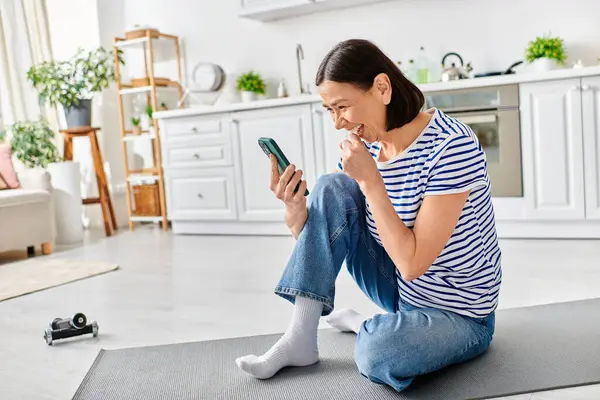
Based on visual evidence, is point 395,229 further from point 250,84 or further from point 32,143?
point 32,143

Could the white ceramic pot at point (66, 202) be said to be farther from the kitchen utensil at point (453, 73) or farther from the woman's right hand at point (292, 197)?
the woman's right hand at point (292, 197)

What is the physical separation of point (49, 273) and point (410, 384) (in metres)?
2.50

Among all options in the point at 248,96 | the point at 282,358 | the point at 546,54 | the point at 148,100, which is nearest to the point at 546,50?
the point at 546,54

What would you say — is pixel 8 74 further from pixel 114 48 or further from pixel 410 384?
pixel 410 384

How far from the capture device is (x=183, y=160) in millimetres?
4781

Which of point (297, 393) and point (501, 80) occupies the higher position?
point (501, 80)

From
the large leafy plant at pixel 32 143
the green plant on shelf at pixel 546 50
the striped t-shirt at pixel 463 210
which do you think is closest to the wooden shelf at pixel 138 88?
the large leafy plant at pixel 32 143

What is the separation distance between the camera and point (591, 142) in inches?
138

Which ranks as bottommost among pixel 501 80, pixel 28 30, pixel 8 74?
pixel 501 80


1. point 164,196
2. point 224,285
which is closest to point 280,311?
point 224,285

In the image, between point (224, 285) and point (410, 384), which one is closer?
point (410, 384)

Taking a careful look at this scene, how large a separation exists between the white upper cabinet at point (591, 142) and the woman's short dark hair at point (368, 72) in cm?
225

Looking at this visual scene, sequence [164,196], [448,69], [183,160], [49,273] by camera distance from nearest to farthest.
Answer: [49,273] → [448,69] → [183,160] → [164,196]

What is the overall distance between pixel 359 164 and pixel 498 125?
95.5 inches
